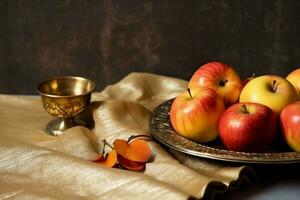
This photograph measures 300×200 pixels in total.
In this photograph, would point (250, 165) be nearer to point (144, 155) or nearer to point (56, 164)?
point (144, 155)

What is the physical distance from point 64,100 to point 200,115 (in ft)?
0.84

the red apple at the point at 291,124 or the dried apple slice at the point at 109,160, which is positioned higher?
the red apple at the point at 291,124

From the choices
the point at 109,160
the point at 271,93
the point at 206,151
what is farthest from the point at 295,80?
the point at 109,160

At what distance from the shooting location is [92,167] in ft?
2.24

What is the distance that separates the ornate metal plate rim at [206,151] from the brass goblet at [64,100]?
0.47 feet

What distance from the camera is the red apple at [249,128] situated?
68 centimetres

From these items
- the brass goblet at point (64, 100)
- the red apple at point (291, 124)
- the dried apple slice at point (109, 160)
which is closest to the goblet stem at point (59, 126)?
the brass goblet at point (64, 100)

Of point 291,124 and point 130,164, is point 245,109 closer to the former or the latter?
point 291,124

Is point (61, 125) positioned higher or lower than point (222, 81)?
lower

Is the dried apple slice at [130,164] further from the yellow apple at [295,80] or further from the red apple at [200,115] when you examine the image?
the yellow apple at [295,80]

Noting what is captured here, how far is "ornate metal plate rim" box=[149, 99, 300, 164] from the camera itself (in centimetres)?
66

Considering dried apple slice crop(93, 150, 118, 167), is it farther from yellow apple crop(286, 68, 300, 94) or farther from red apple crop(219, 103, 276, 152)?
yellow apple crop(286, 68, 300, 94)

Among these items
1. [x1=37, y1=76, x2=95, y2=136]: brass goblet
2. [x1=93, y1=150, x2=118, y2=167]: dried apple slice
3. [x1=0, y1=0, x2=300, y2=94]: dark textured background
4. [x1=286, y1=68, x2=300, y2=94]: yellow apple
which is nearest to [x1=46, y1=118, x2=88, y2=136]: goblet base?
[x1=37, y1=76, x2=95, y2=136]: brass goblet

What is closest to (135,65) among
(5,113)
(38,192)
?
(5,113)
